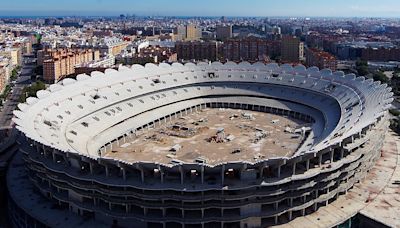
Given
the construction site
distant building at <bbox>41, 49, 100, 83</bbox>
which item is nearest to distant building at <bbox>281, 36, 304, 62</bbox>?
distant building at <bbox>41, 49, 100, 83</bbox>

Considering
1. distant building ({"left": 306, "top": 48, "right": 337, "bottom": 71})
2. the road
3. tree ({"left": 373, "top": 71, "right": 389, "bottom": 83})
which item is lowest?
the road

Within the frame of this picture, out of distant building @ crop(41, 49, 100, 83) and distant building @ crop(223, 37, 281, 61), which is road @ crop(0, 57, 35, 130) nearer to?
distant building @ crop(41, 49, 100, 83)

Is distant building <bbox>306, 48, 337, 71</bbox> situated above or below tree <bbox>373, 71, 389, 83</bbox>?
above

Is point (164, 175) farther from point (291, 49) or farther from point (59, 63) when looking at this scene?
point (291, 49)

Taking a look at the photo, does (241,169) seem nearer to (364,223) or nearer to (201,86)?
(364,223)

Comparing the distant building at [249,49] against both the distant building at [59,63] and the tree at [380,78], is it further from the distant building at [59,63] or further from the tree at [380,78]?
the distant building at [59,63]

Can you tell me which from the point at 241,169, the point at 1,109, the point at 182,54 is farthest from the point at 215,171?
the point at 182,54

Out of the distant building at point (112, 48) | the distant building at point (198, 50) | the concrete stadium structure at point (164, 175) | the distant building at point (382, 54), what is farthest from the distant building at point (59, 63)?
the distant building at point (382, 54)
